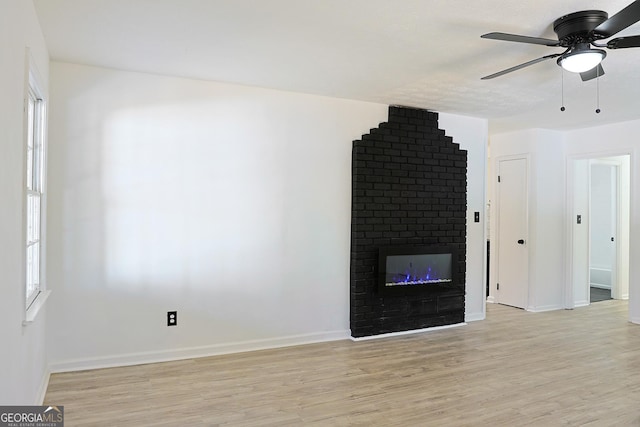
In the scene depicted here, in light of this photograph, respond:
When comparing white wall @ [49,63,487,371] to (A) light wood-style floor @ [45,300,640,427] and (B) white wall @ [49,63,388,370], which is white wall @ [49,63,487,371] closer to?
(B) white wall @ [49,63,388,370]

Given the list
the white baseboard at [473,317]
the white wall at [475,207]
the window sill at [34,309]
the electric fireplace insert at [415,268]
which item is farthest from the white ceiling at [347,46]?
the white baseboard at [473,317]

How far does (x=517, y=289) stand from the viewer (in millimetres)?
6176

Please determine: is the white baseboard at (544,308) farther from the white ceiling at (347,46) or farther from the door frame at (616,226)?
the white ceiling at (347,46)

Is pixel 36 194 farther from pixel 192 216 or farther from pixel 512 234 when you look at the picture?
pixel 512 234

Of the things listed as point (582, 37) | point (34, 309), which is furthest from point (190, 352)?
point (582, 37)

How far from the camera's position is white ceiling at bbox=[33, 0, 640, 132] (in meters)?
2.51

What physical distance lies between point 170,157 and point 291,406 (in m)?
2.27

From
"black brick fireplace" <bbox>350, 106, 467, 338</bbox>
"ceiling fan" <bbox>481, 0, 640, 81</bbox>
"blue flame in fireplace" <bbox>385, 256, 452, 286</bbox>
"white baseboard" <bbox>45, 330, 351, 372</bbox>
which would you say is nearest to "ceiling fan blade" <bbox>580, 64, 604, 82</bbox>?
"ceiling fan" <bbox>481, 0, 640, 81</bbox>

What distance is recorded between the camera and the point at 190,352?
3920 millimetres

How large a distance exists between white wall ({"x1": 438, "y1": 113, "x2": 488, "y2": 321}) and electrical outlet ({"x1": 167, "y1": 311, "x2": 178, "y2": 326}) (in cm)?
335

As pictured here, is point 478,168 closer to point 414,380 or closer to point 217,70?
point 414,380

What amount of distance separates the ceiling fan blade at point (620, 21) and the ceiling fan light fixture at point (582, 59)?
12 cm

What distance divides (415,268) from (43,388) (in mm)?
3504

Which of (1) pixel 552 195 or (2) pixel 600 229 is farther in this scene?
(2) pixel 600 229
